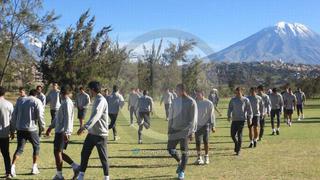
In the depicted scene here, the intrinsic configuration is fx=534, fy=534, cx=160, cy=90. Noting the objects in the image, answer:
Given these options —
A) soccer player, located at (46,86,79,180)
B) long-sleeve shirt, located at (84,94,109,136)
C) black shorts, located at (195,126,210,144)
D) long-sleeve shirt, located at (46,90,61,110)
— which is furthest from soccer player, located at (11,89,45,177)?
long-sleeve shirt, located at (46,90,61,110)

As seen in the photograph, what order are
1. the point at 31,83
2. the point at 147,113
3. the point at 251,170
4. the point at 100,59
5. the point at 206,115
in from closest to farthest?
the point at 251,170, the point at 206,115, the point at 147,113, the point at 31,83, the point at 100,59

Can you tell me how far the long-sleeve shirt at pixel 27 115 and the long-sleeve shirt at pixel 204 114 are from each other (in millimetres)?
4496

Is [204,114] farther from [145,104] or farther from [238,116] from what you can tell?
[145,104]

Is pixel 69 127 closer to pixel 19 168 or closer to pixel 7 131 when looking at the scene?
pixel 7 131

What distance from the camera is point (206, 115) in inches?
589

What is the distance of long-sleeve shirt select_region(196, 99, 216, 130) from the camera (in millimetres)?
14812

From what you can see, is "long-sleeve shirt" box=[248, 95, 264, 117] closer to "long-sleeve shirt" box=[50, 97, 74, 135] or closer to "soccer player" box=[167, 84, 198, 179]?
"soccer player" box=[167, 84, 198, 179]

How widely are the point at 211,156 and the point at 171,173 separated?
3.52m

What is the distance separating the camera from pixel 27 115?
40.9 ft

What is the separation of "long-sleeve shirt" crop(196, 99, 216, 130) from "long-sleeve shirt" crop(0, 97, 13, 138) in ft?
17.0

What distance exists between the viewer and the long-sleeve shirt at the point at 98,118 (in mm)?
10750

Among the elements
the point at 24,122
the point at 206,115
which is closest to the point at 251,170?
the point at 206,115

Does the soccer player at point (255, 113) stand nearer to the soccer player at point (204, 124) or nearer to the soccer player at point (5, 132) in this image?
the soccer player at point (204, 124)

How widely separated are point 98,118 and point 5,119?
2.61 meters
